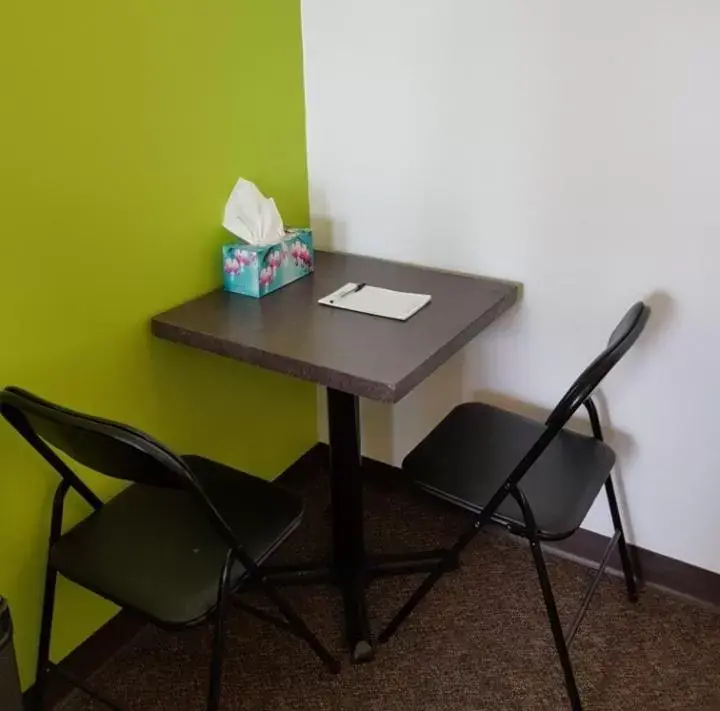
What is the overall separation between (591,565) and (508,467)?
21.0 inches

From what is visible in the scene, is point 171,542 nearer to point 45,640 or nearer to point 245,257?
point 45,640

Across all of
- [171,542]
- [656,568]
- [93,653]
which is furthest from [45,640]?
[656,568]

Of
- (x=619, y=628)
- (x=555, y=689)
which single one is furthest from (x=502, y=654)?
(x=619, y=628)

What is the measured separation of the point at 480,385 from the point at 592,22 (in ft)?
2.91

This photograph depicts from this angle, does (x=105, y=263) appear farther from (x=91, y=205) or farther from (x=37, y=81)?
(x=37, y=81)

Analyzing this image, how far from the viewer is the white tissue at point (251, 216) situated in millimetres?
1813

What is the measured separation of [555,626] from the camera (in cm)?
159

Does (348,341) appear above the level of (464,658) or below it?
above

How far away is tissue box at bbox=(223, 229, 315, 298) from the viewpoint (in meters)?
1.80

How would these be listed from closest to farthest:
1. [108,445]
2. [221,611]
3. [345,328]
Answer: [108,445] < [221,611] < [345,328]

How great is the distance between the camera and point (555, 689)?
5.74 ft

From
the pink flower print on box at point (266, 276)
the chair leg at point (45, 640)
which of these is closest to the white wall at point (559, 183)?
the pink flower print on box at point (266, 276)

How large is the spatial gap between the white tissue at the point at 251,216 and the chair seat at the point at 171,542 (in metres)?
0.52

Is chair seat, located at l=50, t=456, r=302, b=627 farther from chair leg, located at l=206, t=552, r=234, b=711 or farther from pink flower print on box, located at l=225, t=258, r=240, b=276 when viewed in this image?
pink flower print on box, located at l=225, t=258, r=240, b=276
